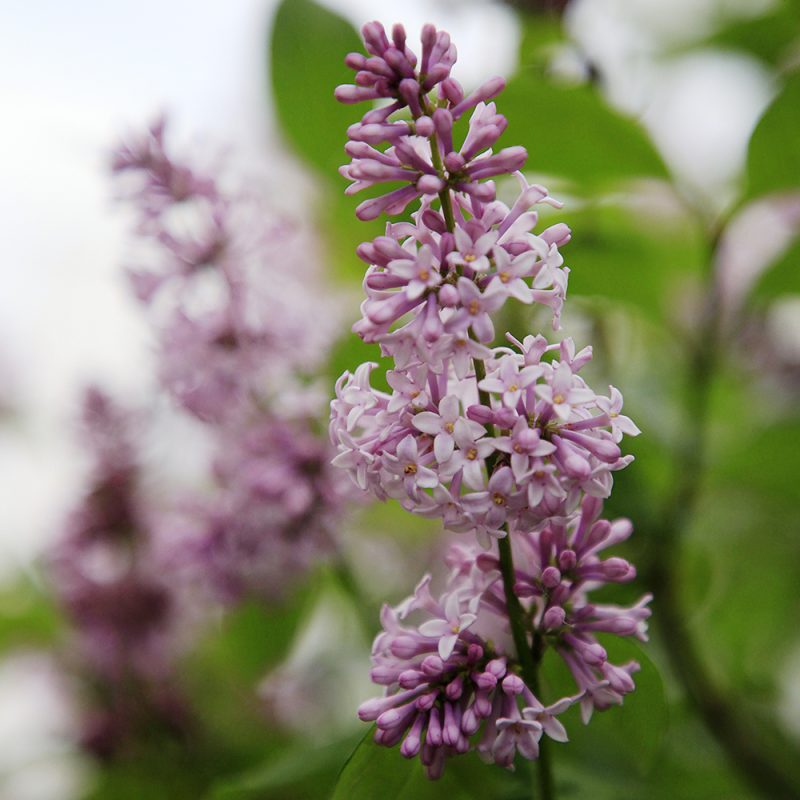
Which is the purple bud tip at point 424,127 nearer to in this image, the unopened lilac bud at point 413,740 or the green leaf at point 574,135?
the green leaf at point 574,135

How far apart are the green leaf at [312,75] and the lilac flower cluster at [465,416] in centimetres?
60

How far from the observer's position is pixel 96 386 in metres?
1.98

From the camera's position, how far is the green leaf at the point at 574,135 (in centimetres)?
128

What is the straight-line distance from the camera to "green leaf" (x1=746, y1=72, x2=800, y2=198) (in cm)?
128

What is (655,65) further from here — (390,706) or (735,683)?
(390,706)

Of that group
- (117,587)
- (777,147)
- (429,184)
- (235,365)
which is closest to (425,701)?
(429,184)

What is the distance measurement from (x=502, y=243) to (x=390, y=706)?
0.45 m

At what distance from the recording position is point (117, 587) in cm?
204

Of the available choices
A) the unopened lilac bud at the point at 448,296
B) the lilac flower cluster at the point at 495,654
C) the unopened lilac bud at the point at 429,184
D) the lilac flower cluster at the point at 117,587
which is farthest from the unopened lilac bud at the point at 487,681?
the lilac flower cluster at the point at 117,587

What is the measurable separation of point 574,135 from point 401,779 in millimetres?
879

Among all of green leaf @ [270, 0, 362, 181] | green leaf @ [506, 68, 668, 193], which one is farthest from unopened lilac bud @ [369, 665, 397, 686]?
green leaf @ [270, 0, 362, 181]

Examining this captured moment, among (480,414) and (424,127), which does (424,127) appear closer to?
(424,127)

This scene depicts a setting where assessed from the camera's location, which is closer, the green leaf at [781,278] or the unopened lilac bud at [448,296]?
the unopened lilac bud at [448,296]

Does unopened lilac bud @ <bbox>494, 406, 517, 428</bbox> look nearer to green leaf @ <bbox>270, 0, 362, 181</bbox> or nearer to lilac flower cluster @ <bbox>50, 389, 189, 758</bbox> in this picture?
green leaf @ <bbox>270, 0, 362, 181</bbox>
